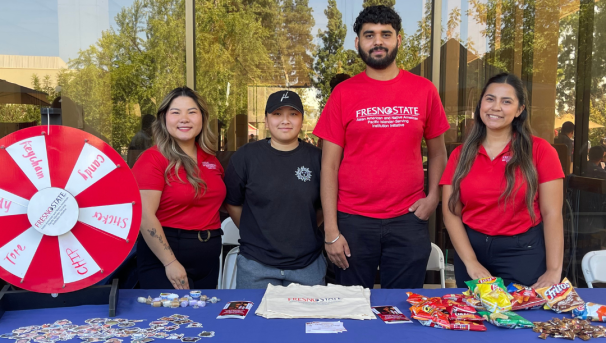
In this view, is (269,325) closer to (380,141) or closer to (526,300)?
(526,300)

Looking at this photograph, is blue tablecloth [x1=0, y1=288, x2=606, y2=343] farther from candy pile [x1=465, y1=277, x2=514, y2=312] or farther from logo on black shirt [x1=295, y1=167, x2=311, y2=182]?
logo on black shirt [x1=295, y1=167, x2=311, y2=182]

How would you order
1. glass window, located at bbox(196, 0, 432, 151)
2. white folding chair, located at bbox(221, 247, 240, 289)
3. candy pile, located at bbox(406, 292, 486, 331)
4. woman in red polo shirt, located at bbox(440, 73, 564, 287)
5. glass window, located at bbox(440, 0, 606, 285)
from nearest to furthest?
candy pile, located at bbox(406, 292, 486, 331)
woman in red polo shirt, located at bbox(440, 73, 564, 287)
white folding chair, located at bbox(221, 247, 240, 289)
glass window, located at bbox(440, 0, 606, 285)
glass window, located at bbox(196, 0, 432, 151)

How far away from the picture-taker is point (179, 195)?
222 cm

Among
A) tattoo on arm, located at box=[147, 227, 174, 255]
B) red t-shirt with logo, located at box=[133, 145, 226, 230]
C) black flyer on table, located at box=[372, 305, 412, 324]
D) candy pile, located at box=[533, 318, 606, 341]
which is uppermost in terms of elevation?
red t-shirt with logo, located at box=[133, 145, 226, 230]

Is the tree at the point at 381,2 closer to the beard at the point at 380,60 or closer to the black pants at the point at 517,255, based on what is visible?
the beard at the point at 380,60

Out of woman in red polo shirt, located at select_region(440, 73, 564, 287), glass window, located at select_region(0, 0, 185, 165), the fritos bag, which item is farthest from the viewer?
glass window, located at select_region(0, 0, 185, 165)

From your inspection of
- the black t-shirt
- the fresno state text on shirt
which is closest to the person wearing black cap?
the black t-shirt

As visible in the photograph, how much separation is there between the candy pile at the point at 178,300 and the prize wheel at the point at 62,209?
21 cm

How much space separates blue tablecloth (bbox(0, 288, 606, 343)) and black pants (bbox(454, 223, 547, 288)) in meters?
0.33

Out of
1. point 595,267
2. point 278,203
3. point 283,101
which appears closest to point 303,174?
point 278,203

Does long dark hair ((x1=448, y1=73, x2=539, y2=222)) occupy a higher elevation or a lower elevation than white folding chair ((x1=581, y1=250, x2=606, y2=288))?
higher

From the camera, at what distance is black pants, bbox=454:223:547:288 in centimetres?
213

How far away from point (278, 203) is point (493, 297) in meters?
1.04

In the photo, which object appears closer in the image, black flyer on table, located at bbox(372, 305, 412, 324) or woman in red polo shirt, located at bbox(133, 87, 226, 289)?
black flyer on table, located at bbox(372, 305, 412, 324)
